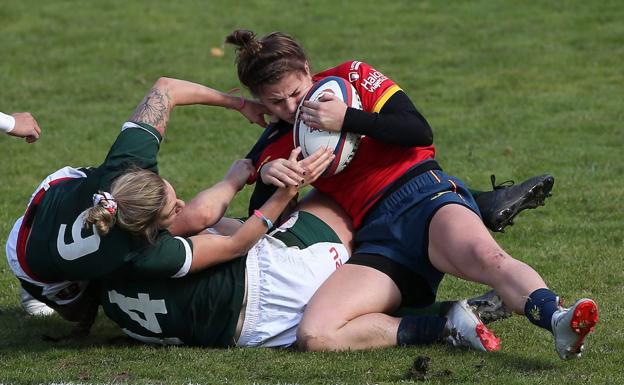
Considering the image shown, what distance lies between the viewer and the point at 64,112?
1222cm

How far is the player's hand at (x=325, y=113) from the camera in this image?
5559 millimetres

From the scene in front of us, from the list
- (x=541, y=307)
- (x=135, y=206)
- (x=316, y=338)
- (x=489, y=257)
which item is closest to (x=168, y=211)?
(x=135, y=206)

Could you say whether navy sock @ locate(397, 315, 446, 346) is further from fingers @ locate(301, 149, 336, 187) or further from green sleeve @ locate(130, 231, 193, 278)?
green sleeve @ locate(130, 231, 193, 278)

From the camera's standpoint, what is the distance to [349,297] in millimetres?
5367

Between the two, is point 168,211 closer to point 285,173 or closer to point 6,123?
point 285,173

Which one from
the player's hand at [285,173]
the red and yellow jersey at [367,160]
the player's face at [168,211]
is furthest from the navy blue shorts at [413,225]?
the player's face at [168,211]

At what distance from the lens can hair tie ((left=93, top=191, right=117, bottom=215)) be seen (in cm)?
486

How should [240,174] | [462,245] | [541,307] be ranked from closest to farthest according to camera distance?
[541,307] → [462,245] → [240,174]

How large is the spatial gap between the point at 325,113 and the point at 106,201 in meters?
1.30

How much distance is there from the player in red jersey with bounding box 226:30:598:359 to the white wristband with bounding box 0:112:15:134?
1260mm

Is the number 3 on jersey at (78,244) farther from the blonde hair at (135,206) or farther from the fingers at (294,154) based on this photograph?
the fingers at (294,154)

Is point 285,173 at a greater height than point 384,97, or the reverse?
point 384,97

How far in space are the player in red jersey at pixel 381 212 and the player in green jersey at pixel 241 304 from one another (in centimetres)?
11

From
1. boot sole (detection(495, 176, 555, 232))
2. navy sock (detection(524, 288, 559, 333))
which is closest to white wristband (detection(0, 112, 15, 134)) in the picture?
boot sole (detection(495, 176, 555, 232))
